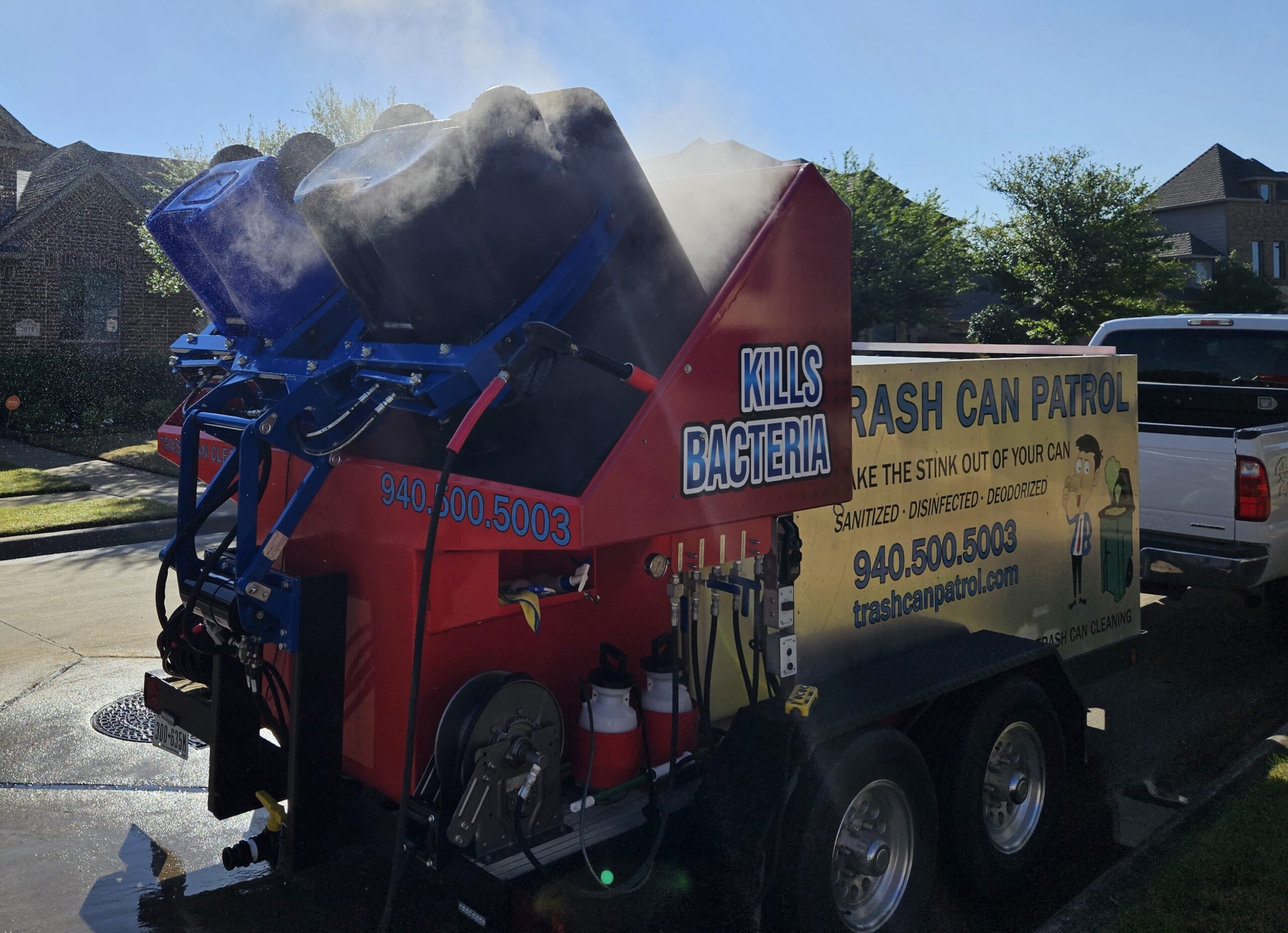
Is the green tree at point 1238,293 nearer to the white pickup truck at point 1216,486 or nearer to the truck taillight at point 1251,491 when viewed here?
the white pickup truck at point 1216,486

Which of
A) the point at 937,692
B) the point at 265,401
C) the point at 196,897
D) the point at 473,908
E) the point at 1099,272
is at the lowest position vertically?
the point at 196,897

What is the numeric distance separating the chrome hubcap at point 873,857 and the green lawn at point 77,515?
30.7ft

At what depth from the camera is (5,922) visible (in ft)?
12.4

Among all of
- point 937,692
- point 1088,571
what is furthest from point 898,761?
point 1088,571

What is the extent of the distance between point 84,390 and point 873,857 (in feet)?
68.6

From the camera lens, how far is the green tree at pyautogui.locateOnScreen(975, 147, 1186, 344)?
3172 centimetres

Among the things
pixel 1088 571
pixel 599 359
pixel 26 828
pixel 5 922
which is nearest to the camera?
pixel 599 359

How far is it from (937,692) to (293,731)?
81.2 inches

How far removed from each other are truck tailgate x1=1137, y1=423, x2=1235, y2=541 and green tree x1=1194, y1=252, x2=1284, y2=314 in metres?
43.1

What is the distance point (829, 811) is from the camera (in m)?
3.22

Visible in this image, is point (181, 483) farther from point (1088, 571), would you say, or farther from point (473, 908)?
point (1088, 571)

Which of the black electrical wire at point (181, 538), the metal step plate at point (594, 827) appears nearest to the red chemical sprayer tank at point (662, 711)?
the metal step plate at point (594, 827)

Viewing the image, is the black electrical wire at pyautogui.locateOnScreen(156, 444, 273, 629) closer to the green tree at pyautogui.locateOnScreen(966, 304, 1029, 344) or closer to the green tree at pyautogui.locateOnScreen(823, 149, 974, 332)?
the green tree at pyautogui.locateOnScreen(823, 149, 974, 332)

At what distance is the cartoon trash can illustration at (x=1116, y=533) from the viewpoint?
541cm
